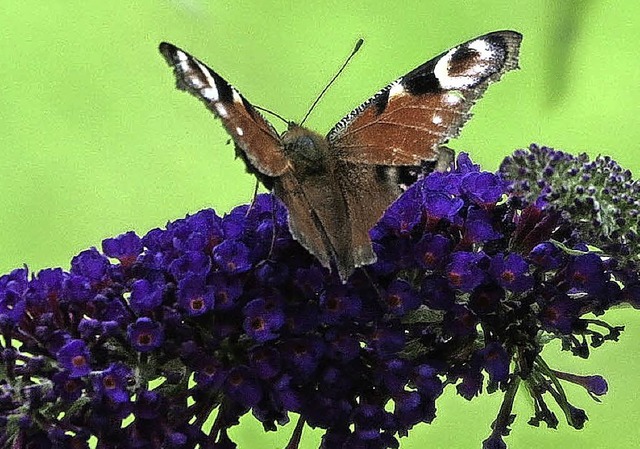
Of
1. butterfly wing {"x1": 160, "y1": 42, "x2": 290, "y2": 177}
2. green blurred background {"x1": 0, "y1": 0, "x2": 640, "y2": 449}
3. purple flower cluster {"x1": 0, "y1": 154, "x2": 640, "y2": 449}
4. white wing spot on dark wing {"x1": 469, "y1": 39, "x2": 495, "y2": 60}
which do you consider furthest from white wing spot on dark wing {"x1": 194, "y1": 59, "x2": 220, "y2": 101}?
green blurred background {"x1": 0, "y1": 0, "x2": 640, "y2": 449}

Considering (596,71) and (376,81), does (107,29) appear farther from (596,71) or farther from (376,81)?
(596,71)

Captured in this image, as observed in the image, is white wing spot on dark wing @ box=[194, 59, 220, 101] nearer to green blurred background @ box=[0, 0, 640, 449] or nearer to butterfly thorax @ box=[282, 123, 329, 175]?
butterfly thorax @ box=[282, 123, 329, 175]

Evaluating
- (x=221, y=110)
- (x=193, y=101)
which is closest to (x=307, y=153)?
(x=221, y=110)

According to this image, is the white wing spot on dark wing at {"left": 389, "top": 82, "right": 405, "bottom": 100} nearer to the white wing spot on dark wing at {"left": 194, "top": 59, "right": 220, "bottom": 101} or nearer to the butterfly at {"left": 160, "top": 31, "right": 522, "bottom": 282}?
the butterfly at {"left": 160, "top": 31, "right": 522, "bottom": 282}

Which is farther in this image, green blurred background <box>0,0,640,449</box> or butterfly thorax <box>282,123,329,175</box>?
green blurred background <box>0,0,640,449</box>

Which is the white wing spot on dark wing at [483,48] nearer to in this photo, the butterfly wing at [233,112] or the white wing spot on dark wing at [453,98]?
the white wing spot on dark wing at [453,98]

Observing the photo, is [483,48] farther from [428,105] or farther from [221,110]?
[221,110]

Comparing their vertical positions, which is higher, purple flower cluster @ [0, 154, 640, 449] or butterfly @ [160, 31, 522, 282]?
butterfly @ [160, 31, 522, 282]

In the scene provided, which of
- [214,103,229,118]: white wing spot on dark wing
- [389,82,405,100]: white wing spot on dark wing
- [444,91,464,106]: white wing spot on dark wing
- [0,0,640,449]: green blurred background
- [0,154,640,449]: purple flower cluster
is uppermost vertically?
[0,0,640,449]: green blurred background
